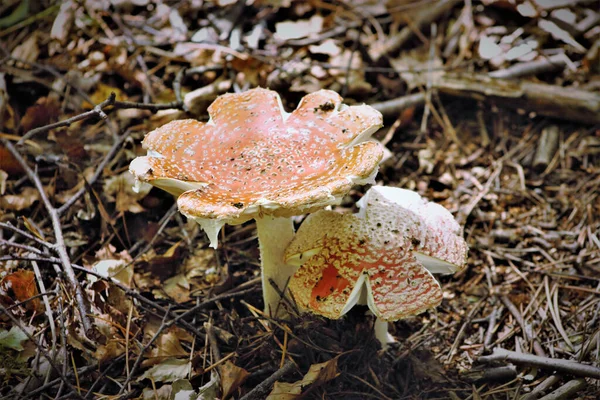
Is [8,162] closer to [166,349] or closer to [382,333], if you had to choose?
[166,349]

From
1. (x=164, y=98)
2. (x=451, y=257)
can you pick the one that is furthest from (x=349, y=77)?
(x=451, y=257)

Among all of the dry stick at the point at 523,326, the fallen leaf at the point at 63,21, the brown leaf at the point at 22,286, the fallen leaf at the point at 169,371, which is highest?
the fallen leaf at the point at 63,21

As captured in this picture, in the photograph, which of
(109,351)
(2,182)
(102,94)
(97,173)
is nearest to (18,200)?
(2,182)

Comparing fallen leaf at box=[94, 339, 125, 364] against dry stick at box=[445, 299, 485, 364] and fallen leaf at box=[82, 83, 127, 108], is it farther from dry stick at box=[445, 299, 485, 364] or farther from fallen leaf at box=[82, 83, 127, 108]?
fallen leaf at box=[82, 83, 127, 108]

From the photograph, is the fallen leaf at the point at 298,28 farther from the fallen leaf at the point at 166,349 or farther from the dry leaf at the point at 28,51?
the fallen leaf at the point at 166,349

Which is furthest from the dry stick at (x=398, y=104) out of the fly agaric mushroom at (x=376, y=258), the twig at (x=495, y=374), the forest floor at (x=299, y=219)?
the twig at (x=495, y=374)

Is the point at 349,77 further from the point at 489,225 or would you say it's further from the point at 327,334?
the point at 327,334

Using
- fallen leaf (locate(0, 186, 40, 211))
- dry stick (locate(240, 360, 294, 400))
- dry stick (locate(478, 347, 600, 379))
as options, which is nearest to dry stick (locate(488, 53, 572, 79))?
dry stick (locate(478, 347, 600, 379))
